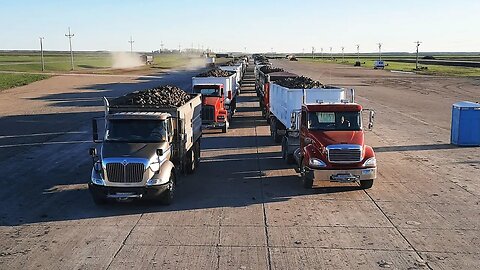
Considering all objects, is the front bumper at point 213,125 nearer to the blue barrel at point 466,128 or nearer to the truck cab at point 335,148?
the truck cab at point 335,148

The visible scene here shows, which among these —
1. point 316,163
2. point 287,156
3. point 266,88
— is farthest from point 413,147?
point 266,88

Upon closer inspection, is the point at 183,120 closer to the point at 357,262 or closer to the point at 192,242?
the point at 192,242

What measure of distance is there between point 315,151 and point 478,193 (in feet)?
16.3

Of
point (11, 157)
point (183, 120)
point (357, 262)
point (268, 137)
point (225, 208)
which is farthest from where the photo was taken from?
point (268, 137)

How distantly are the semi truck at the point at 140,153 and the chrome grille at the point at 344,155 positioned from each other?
14.6 ft

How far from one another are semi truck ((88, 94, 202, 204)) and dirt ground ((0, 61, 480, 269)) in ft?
1.88

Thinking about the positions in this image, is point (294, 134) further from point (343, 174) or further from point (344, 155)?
point (343, 174)

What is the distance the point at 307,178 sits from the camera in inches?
588

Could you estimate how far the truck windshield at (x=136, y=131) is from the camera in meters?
13.9

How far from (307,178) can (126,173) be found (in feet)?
17.4

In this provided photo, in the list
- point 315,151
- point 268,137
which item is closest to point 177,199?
point 315,151

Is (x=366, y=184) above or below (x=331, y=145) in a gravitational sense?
below

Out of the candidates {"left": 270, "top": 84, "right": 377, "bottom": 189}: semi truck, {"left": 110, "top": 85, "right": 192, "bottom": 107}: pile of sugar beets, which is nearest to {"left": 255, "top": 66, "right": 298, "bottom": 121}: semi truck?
{"left": 110, "top": 85, "right": 192, "bottom": 107}: pile of sugar beets

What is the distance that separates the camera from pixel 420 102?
44656 mm
